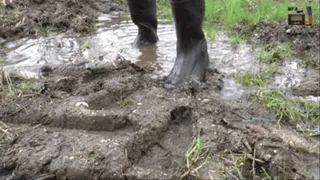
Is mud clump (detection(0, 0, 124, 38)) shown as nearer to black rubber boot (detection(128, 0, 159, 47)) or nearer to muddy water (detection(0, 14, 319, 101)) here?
muddy water (detection(0, 14, 319, 101))

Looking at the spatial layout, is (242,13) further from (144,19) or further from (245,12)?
(144,19)

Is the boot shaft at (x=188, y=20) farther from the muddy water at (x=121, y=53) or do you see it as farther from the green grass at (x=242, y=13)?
the green grass at (x=242, y=13)

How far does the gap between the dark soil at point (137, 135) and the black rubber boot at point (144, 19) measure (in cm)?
81

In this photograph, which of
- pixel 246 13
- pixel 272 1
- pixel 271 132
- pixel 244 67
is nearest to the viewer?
pixel 271 132

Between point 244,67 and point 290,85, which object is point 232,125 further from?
point 244,67

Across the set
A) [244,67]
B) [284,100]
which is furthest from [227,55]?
[284,100]

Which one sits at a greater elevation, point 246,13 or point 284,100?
point 246,13

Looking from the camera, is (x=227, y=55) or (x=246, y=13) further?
(x=246, y=13)

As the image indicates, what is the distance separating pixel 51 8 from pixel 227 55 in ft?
6.61

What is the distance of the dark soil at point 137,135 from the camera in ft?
4.82

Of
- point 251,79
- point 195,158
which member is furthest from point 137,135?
point 251,79

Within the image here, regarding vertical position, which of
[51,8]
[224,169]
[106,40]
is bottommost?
[224,169]

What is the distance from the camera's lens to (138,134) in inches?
65.1

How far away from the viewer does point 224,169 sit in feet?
4.74
